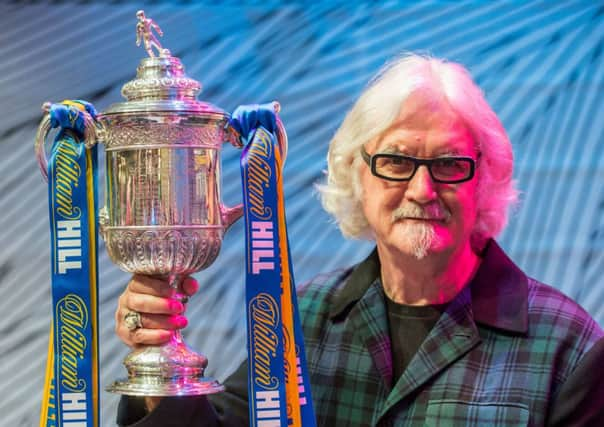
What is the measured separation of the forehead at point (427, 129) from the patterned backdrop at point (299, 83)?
0.84m

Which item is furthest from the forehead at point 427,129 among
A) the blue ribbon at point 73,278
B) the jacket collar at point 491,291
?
the blue ribbon at point 73,278

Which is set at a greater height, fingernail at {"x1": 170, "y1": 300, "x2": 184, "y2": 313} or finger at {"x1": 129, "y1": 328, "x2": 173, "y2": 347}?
fingernail at {"x1": 170, "y1": 300, "x2": 184, "y2": 313}

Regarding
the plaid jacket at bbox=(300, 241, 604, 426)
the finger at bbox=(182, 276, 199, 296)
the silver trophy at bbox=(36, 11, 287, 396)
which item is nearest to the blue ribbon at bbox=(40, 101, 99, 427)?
the silver trophy at bbox=(36, 11, 287, 396)

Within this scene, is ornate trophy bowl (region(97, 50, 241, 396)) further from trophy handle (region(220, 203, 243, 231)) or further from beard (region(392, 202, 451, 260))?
beard (region(392, 202, 451, 260))

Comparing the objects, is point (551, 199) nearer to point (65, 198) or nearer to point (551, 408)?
point (551, 408)

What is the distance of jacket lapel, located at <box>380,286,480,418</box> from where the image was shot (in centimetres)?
212

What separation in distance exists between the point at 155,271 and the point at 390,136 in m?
0.58

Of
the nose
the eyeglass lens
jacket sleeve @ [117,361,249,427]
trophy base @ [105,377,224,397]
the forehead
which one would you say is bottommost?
jacket sleeve @ [117,361,249,427]

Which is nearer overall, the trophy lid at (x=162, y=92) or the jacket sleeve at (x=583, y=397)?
the trophy lid at (x=162, y=92)

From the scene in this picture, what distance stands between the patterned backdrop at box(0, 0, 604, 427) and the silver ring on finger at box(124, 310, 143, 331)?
1.14 metres

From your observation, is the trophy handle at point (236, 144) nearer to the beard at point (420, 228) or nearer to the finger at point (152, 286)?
the finger at point (152, 286)

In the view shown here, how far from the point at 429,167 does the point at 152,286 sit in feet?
1.94

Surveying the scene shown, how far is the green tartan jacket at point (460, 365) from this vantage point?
202 centimetres

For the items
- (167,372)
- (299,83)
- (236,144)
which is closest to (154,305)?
(167,372)
